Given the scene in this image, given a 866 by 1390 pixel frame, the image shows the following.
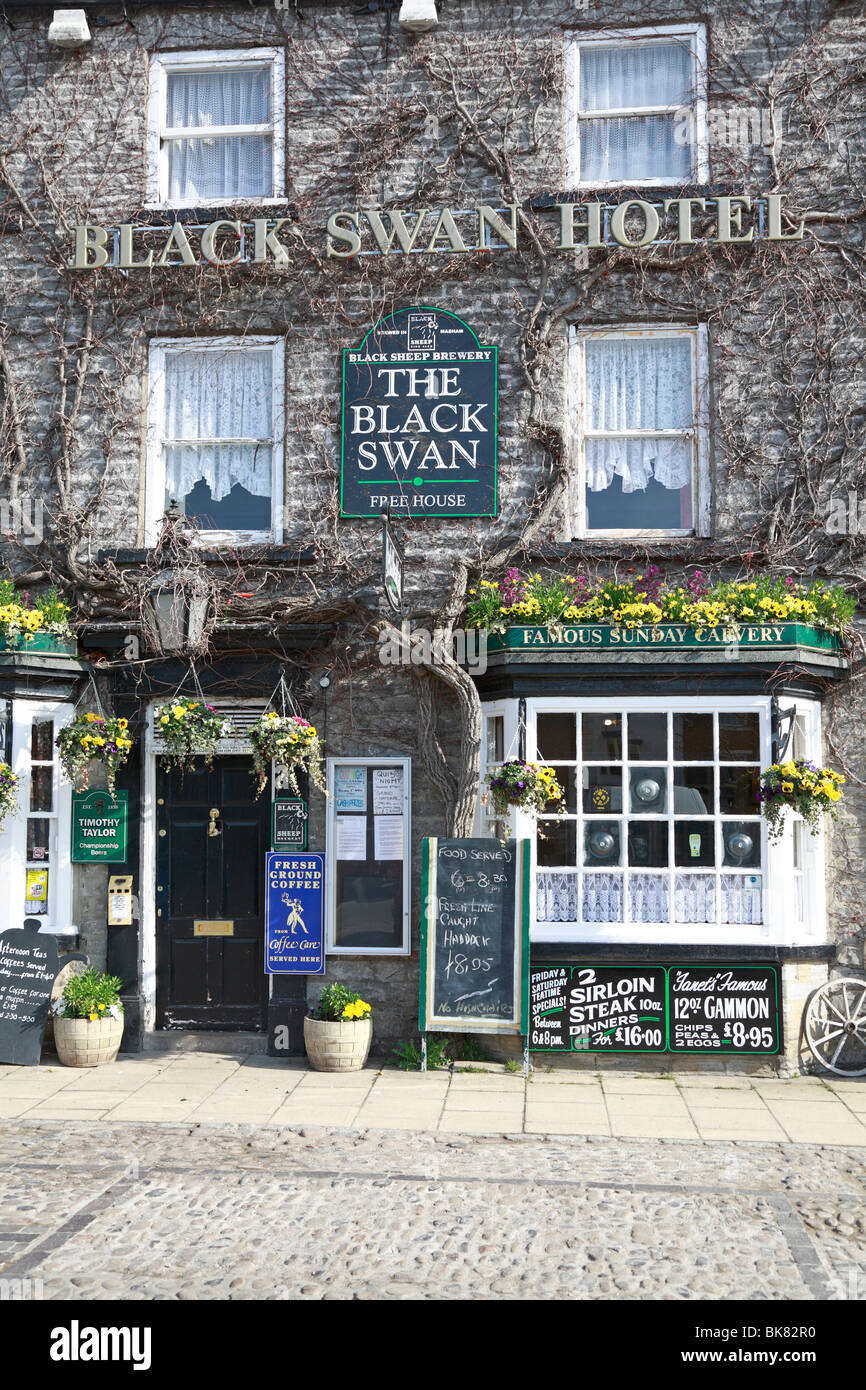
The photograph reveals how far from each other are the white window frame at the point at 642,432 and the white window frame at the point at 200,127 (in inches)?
122

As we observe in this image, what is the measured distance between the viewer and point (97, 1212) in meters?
5.97

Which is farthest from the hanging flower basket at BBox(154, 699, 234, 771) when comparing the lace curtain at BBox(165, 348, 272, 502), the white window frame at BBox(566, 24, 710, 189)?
the white window frame at BBox(566, 24, 710, 189)

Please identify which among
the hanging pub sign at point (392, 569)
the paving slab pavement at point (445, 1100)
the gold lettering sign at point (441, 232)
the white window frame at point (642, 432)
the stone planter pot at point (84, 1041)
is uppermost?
the gold lettering sign at point (441, 232)

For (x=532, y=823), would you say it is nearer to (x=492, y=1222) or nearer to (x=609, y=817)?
(x=609, y=817)

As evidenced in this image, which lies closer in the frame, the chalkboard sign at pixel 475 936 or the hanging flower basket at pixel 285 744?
the chalkboard sign at pixel 475 936

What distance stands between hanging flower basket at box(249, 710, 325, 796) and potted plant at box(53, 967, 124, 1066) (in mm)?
2023

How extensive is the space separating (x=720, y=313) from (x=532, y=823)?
15.1 feet

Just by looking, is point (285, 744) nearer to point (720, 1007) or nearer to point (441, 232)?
point (720, 1007)

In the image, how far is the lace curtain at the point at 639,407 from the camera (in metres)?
10.1

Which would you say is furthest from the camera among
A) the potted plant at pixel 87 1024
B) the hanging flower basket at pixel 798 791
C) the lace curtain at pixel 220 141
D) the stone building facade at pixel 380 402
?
the lace curtain at pixel 220 141

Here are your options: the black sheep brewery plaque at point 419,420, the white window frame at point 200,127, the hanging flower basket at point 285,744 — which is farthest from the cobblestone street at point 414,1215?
the white window frame at point 200,127

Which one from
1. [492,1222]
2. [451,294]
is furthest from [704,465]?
[492,1222]

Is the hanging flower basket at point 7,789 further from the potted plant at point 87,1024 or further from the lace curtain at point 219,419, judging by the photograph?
the lace curtain at point 219,419
